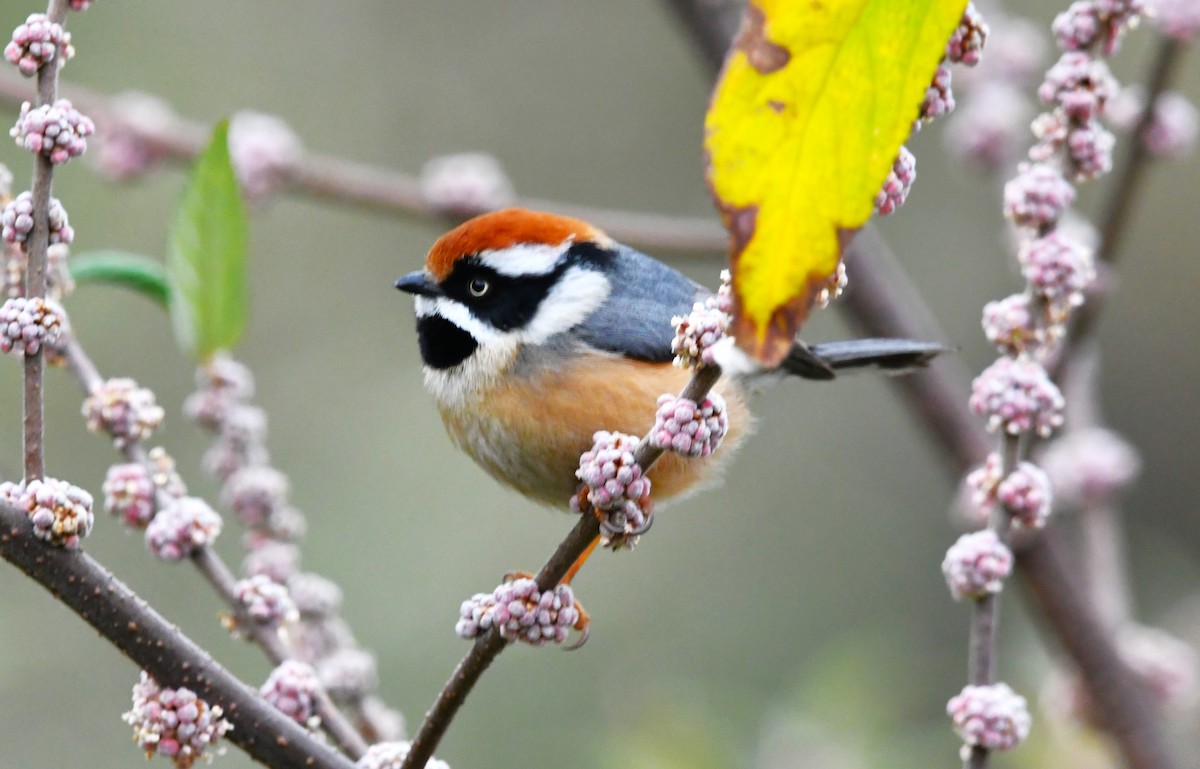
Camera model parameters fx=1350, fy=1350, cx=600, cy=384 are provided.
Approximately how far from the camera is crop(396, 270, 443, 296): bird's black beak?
10.3ft

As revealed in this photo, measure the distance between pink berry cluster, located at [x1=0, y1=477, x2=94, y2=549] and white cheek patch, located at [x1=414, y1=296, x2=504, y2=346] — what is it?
5.22ft

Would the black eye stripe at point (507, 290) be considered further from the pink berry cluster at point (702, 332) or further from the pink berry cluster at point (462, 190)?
the pink berry cluster at point (702, 332)

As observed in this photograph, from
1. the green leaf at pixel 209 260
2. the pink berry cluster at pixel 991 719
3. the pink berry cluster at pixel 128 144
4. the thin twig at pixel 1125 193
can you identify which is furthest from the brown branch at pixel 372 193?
the pink berry cluster at pixel 991 719

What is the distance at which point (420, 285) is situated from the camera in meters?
3.16

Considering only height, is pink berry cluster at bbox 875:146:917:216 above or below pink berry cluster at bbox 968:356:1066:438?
below

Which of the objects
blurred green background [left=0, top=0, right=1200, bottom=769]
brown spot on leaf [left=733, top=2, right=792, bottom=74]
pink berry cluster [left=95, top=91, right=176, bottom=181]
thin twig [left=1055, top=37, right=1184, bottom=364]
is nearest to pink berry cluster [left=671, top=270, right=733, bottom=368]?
brown spot on leaf [left=733, top=2, right=792, bottom=74]

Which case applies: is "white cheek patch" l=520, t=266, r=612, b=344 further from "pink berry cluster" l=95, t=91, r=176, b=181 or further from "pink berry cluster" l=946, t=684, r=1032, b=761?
"pink berry cluster" l=946, t=684, r=1032, b=761

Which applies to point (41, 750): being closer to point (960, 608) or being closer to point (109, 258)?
point (109, 258)

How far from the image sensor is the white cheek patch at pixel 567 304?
3188mm

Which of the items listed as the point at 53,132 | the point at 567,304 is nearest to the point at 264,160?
the point at 567,304

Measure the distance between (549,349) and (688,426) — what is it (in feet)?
5.37

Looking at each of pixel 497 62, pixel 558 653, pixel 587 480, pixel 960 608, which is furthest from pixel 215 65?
pixel 587 480

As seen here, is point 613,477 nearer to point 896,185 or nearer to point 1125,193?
point 896,185

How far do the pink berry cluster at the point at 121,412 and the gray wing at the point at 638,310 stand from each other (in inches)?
49.7
